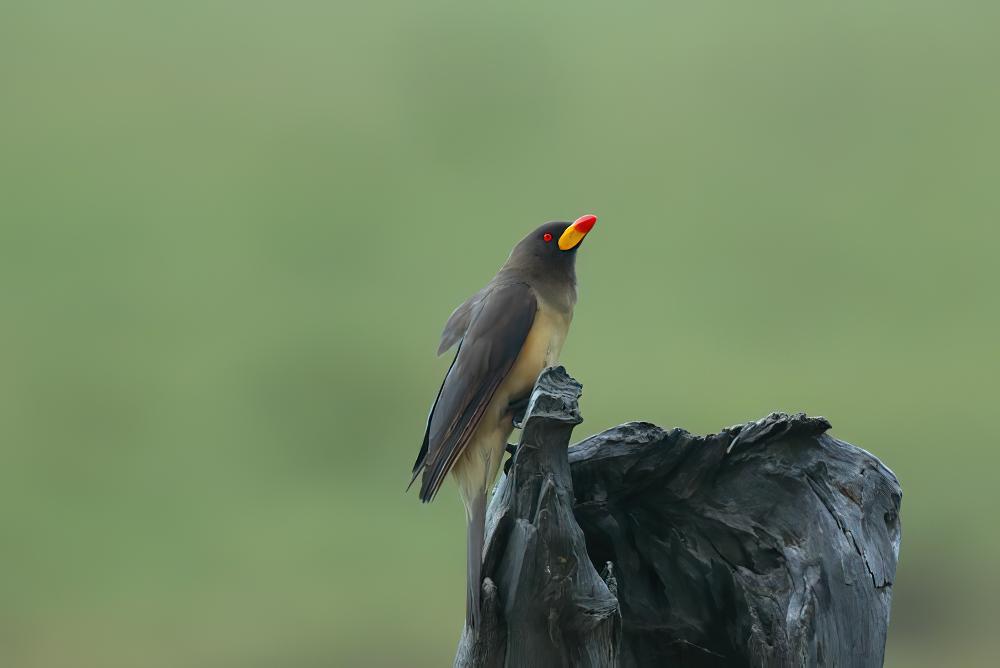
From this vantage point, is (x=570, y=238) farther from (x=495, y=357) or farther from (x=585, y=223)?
(x=495, y=357)

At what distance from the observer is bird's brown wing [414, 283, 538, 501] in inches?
65.6

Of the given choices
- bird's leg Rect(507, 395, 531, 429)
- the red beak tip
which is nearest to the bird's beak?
the red beak tip

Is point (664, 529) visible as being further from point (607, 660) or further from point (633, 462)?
point (607, 660)

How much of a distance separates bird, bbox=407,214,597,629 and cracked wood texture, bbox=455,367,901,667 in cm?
10

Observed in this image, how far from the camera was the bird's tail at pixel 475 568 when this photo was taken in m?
1.41

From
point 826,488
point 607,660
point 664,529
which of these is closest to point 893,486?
point 826,488

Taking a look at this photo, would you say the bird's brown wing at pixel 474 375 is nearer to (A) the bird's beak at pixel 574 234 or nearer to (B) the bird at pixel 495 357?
(B) the bird at pixel 495 357

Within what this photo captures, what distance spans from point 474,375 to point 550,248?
1.11 ft

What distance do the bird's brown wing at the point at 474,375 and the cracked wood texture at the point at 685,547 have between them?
0.36ft

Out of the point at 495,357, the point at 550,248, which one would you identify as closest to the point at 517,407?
the point at 495,357

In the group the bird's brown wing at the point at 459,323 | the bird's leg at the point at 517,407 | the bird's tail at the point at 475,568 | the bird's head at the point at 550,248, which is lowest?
the bird's tail at the point at 475,568

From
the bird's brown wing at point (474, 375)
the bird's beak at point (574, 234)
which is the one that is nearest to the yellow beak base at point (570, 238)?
the bird's beak at point (574, 234)

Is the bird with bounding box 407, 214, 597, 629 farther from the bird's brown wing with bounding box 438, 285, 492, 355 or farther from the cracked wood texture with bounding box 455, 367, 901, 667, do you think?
the cracked wood texture with bounding box 455, 367, 901, 667

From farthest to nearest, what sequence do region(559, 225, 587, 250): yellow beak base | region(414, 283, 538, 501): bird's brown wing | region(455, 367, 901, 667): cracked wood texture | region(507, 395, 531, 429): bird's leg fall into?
region(559, 225, 587, 250): yellow beak base → region(507, 395, 531, 429): bird's leg → region(414, 283, 538, 501): bird's brown wing → region(455, 367, 901, 667): cracked wood texture
